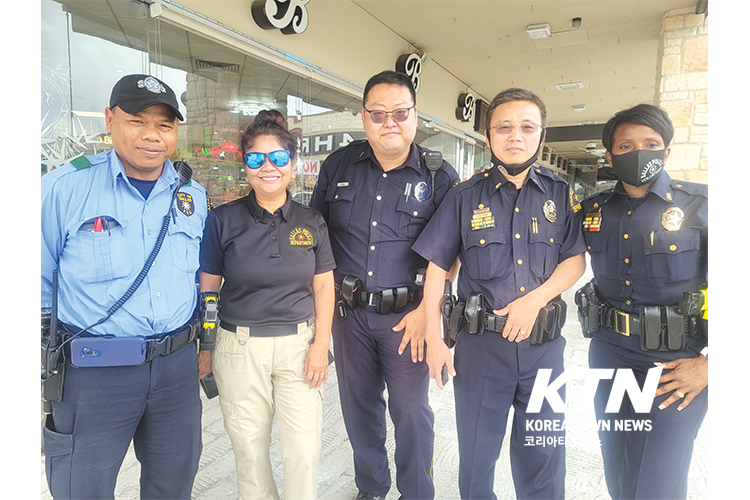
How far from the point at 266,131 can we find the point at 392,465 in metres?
1.83

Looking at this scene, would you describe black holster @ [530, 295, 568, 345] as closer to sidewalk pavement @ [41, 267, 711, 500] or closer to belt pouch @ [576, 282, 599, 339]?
belt pouch @ [576, 282, 599, 339]

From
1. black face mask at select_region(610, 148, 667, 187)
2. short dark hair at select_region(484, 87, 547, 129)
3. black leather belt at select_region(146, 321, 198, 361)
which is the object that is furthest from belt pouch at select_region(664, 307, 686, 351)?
black leather belt at select_region(146, 321, 198, 361)

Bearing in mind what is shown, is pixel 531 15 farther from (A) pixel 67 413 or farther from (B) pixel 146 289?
(A) pixel 67 413

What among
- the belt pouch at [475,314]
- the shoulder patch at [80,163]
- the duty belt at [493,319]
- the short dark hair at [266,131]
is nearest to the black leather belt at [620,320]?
the duty belt at [493,319]

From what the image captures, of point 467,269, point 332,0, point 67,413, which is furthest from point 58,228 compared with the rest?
point 332,0

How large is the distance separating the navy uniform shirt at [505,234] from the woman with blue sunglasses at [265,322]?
574 millimetres

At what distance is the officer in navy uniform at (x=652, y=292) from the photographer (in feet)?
4.85

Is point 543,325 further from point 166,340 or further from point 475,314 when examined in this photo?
point 166,340

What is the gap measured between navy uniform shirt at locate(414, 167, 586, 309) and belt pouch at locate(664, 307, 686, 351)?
361 mm

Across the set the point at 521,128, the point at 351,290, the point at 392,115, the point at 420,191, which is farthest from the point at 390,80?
the point at 351,290

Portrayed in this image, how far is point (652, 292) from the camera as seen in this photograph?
1521 millimetres

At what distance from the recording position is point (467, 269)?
1706 mm

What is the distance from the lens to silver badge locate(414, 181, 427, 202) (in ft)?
6.51

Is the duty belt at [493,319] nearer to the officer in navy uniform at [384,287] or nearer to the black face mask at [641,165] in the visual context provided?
the officer in navy uniform at [384,287]
